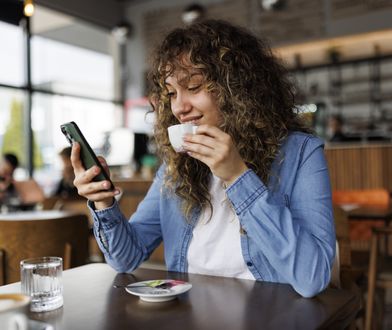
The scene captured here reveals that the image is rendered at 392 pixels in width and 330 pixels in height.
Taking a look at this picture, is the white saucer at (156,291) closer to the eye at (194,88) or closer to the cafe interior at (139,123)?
the cafe interior at (139,123)

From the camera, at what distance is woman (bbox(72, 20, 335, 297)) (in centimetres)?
109

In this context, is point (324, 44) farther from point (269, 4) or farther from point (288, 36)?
point (269, 4)

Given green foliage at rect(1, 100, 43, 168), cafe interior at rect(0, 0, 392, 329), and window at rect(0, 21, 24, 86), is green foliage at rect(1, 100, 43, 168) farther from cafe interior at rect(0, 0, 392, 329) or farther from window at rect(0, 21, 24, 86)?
window at rect(0, 21, 24, 86)

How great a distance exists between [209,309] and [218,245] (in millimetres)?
418

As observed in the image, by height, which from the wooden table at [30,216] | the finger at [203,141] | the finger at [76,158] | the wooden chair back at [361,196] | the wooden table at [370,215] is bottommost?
the wooden chair back at [361,196]

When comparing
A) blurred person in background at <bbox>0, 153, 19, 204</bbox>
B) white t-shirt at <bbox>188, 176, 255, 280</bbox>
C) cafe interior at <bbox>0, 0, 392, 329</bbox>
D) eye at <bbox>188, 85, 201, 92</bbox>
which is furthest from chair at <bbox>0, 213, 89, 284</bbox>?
blurred person in background at <bbox>0, 153, 19, 204</bbox>

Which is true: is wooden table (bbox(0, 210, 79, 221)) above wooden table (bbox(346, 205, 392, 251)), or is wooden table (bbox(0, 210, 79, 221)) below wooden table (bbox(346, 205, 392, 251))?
above

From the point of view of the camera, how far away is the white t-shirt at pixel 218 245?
121 cm

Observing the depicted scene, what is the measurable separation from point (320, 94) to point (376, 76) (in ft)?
2.89

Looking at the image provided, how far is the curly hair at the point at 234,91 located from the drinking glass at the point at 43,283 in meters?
0.48

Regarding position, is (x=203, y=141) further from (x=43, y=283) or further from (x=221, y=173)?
(x=43, y=283)

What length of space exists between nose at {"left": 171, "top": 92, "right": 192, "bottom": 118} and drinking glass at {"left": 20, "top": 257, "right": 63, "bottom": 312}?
53cm

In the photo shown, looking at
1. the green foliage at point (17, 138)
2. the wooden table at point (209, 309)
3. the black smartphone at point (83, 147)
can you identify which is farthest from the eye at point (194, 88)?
the green foliage at point (17, 138)

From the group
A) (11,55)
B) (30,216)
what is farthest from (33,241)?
(11,55)
